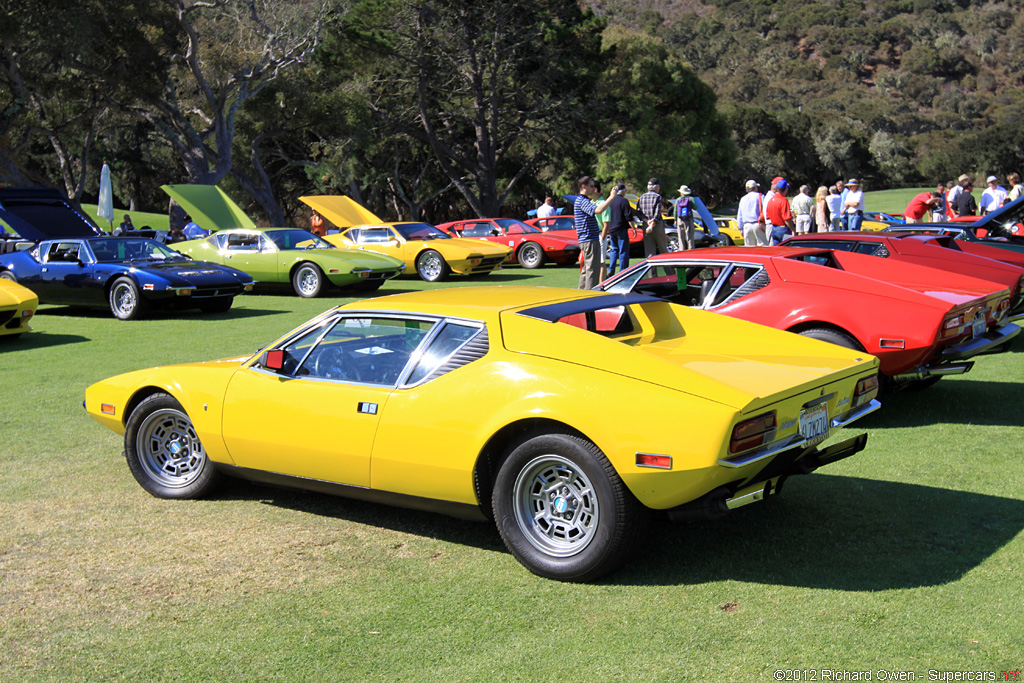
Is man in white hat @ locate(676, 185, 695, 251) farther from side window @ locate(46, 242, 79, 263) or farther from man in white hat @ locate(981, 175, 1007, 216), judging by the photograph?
side window @ locate(46, 242, 79, 263)

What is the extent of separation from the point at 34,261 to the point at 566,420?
539 inches

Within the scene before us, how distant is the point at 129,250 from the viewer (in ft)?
49.3

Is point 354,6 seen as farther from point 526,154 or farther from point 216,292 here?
point 216,292

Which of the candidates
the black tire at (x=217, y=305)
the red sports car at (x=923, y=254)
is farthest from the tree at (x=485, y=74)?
the red sports car at (x=923, y=254)

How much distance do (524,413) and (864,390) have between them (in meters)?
1.87

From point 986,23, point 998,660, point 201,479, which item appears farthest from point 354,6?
point 986,23

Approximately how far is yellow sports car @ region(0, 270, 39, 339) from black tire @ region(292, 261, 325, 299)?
5.73m

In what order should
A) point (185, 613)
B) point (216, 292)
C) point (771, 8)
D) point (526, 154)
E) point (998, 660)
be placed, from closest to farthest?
point (998, 660) → point (185, 613) → point (216, 292) → point (526, 154) → point (771, 8)

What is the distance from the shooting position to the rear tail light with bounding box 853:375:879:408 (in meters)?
4.70

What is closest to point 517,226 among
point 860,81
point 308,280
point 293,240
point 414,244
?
point 414,244

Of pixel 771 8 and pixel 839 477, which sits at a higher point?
pixel 771 8

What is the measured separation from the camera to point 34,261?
1505 centimetres

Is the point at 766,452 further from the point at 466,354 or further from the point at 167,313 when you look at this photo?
the point at 167,313

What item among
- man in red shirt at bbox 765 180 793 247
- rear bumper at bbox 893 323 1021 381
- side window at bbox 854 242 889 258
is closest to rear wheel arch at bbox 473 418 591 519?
rear bumper at bbox 893 323 1021 381
